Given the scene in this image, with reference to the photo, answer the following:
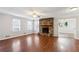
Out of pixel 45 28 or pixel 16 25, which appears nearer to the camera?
pixel 16 25

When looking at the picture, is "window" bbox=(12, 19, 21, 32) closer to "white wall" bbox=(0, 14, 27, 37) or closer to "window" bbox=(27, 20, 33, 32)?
"white wall" bbox=(0, 14, 27, 37)

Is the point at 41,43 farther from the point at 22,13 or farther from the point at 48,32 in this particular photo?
the point at 22,13

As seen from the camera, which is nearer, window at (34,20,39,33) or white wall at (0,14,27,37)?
Answer: white wall at (0,14,27,37)

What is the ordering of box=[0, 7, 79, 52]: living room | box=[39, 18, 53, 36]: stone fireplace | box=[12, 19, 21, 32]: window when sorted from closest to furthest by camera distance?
box=[0, 7, 79, 52]: living room, box=[12, 19, 21, 32]: window, box=[39, 18, 53, 36]: stone fireplace

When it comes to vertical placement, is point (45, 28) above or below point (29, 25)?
below

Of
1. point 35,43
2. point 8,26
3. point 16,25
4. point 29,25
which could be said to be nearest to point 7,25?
point 8,26

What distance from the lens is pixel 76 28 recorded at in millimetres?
2762

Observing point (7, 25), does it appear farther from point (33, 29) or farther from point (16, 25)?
point (33, 29)

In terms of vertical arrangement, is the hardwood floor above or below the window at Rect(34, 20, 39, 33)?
below

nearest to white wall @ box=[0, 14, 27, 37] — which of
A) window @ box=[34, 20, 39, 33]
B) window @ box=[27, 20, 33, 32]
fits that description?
window @ box=[27, 20, 33, 32]
